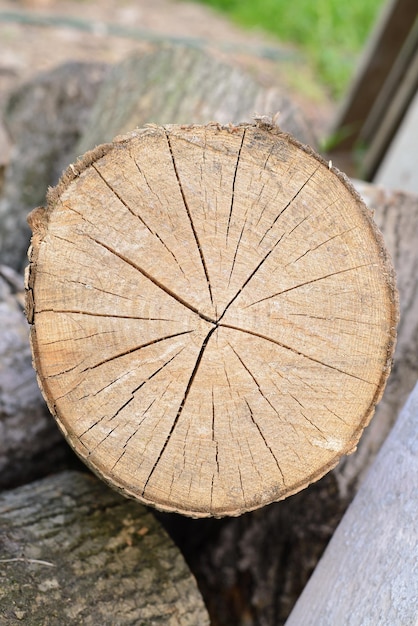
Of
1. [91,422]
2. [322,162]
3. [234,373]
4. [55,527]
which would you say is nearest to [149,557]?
[55,527]

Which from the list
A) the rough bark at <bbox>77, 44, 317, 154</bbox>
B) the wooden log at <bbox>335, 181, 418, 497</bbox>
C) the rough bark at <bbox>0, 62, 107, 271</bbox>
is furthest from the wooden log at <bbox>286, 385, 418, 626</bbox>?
the rough bark at <bbox>0, 62, 107, 271</bbox>

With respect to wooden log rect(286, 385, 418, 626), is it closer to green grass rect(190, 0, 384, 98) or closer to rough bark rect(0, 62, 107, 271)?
rough bark rect(0, 62, 107, 271)

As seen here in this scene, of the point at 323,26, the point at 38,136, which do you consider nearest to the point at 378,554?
the point at 38,136

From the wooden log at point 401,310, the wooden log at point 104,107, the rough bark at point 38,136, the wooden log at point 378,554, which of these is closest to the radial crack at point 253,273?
the wooden log at point 378,554

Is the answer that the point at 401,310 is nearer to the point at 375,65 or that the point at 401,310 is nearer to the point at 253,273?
the point at 253,273

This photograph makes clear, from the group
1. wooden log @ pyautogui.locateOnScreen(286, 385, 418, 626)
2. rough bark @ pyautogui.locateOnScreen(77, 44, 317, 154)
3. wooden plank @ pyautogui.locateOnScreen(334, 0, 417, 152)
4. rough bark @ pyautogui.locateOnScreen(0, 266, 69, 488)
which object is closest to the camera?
wooden log @ pyautogui.locateOnScreen(286, 385, 418, 626)
